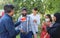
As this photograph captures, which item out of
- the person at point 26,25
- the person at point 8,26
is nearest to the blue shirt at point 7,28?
the person at point 8,26

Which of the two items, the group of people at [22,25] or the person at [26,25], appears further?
the person at [26,25]

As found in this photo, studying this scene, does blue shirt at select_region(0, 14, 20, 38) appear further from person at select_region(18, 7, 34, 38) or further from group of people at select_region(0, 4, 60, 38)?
person at select_region(18, 7, 34, 38)

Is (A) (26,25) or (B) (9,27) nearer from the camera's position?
(B) (9,27)

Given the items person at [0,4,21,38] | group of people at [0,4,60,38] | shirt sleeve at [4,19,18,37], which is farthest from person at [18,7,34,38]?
shirt sleeve at [4,19,18,37]

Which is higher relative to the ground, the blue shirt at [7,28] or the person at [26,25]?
the blue shirt at [7,28]

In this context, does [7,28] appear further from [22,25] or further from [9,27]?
[22,25]

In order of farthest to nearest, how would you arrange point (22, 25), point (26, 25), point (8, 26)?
point (26, 25), point (22, 25), point (8, 26)

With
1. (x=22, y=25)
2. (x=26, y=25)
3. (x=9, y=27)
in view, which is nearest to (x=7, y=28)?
(x=9, y=27)

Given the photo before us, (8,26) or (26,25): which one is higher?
(8,26)

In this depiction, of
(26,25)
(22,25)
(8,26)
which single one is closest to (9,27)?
(8,26)

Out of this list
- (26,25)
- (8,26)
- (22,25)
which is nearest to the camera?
(8,26)

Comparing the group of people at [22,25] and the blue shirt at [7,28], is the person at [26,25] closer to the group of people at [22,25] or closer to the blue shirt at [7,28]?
the group of people at [22,25]

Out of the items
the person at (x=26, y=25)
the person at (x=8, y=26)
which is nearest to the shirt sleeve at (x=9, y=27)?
the person at (x=8, y=26)

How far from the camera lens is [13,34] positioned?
26.1 ft
